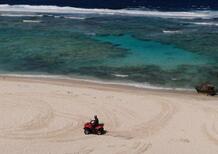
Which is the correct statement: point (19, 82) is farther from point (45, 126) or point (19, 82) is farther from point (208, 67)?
Result: point (208, 67)

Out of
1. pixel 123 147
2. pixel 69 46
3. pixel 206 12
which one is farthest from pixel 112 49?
pixel 206 12

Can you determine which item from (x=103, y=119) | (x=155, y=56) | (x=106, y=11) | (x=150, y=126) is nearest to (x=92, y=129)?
(x=103, y=119)

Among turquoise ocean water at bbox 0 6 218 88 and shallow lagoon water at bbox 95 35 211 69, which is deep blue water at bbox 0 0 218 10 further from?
shallow lagoon water at bbox 95 35 211 69

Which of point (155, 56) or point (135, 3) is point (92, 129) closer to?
point (155, 56)

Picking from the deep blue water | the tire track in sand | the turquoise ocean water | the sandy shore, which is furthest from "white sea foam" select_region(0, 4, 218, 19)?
the tire track in sand

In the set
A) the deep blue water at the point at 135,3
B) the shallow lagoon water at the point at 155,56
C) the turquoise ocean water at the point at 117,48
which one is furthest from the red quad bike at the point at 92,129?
the deep blue water at the point at 135,3
